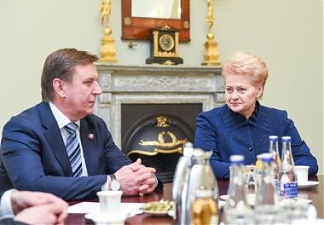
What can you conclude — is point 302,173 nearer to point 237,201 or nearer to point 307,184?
point 307,184

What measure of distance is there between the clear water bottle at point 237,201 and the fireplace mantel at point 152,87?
2957mm

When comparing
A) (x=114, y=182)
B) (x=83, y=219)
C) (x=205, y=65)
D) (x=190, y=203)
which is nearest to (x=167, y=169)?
(x=205, y=65)

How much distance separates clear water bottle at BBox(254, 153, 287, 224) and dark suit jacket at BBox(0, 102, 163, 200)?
0.79 meters

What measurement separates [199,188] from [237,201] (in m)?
0.11

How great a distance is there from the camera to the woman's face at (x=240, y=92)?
246 centimetres

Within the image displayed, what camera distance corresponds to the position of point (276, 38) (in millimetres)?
4758

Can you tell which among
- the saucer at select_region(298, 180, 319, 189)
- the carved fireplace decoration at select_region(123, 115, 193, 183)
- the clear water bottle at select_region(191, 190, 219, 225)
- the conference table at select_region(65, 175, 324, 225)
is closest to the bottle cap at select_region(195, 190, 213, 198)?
the clear water bottle at select_region(191, 190, 219, 225)

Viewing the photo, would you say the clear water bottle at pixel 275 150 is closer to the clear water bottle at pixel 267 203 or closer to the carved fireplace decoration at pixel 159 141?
the clear water bottle at pixel 267 203

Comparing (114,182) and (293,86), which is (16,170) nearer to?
(114,182)

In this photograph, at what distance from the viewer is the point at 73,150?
2.13 m

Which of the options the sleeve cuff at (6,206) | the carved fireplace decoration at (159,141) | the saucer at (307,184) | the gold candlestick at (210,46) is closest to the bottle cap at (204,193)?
the sleeve cuff at (6,206)

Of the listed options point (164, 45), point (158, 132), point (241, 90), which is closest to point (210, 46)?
point (164, 45)

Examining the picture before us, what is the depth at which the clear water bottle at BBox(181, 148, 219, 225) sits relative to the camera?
1153 millimetres

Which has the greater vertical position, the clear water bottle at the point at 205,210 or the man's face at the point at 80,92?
the man's face at the point at 80,92
